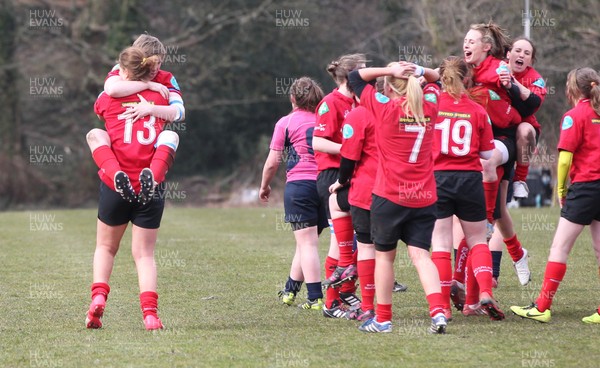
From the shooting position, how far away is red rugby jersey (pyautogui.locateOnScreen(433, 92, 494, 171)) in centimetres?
730

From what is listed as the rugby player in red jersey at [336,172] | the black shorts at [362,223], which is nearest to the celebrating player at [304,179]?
the rugby player in red jersey at [336,172]

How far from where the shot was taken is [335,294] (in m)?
7.97

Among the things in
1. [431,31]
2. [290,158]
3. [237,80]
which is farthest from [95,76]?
[290,158]

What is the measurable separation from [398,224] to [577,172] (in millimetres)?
1609

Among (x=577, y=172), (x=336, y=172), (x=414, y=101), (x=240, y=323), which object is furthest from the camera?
(x=336, y=172)

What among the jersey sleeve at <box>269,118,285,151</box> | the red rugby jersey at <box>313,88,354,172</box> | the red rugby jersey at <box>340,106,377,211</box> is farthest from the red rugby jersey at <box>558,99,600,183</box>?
the jersey sleeve at <box>269,118,285,151</box>

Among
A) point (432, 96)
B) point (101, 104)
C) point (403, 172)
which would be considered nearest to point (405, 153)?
point (403, 172)

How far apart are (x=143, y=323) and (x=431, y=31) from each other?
2505 cm

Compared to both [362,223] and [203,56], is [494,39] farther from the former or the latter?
[203,56]

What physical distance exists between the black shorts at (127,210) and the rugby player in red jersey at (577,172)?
2.93m

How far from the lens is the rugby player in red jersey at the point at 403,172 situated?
262 inches

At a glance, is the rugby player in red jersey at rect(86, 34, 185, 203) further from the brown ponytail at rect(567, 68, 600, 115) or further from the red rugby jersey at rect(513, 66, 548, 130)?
the red rugby jersey at rect(513, 66, 548, 130)

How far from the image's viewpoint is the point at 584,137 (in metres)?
7.33

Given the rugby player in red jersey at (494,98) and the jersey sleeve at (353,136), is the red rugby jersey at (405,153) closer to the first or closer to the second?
the jersey sleeve at (353,136)
